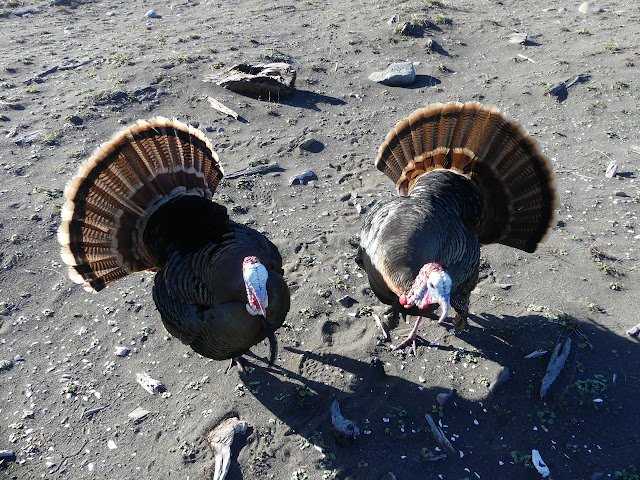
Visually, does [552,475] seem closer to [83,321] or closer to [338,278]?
[338,278]

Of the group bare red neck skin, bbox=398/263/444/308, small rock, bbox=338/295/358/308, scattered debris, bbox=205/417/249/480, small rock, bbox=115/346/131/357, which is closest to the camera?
bare red neck skin, bbox=398/263/444/308

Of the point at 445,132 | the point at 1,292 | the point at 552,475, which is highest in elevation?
the point at 445,132

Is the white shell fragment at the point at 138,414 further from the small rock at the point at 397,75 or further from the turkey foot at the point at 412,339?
the small rock at the point at 397,75

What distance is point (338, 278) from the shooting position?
19.2 ft

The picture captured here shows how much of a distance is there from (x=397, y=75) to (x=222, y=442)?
28.3 feet

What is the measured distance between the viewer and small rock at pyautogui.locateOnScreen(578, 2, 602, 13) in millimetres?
12828

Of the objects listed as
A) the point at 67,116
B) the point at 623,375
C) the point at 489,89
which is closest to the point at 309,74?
the point at 489,89

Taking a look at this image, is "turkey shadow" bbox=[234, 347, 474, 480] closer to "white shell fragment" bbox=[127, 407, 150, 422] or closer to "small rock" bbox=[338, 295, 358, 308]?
"small rock" bbox=[338, 295, 358, 308]

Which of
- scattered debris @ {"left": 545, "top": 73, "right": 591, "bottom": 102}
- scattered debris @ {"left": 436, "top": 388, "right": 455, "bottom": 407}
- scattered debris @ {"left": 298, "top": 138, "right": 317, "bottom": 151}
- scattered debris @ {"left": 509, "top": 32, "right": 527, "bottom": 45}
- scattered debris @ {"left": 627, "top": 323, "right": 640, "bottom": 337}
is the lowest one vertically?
scattered debris @ {"left": 436, "top": 388, "right": 455, "bottom": 407}

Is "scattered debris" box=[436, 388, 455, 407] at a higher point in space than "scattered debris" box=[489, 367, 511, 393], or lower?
lower

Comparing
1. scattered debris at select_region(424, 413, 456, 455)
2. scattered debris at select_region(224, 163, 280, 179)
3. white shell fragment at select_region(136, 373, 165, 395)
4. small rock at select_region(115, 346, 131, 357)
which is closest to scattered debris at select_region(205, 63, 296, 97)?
scattered debris at select_region(224, 163, 280, 179)

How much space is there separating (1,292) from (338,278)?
4.50 metres

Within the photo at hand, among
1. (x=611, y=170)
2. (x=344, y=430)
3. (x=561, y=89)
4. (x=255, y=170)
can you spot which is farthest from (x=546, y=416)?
(x=561, y=89)

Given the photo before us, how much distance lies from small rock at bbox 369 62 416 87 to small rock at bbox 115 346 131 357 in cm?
799
